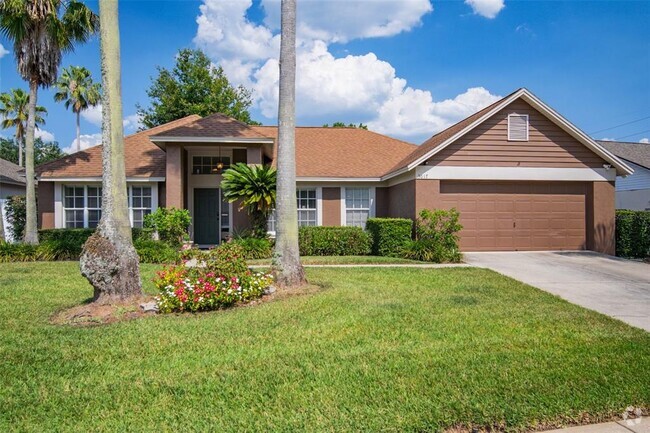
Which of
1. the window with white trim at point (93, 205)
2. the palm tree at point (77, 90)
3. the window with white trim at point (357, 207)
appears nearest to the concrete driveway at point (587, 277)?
the window with white trim at point (357, 207)

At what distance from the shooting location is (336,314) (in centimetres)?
634

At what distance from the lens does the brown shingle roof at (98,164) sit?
52.4 ft

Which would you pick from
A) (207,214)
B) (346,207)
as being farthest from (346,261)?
(207,214)

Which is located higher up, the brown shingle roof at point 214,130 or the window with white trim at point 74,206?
the brown shingle roof at point 214,130

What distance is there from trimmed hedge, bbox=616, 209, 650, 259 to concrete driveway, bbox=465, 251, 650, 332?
1430 millimetres

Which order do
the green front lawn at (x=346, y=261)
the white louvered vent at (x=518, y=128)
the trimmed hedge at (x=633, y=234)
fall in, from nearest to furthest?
1. the green front lawn at (x=346, y=261)
2. the trimmed hedge at (x=633, y=234)
3. the white louvered vent at (x=518, y=128)

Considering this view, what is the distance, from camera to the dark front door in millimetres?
17094

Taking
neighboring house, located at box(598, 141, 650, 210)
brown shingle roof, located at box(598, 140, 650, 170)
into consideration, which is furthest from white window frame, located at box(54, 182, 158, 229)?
brown shingle roof, located at box(598, 140, 650, 170)

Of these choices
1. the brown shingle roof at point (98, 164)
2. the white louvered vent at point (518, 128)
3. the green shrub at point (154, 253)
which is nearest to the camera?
the green shrub at point (154, 253)

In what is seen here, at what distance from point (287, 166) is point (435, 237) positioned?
6673 millimetres

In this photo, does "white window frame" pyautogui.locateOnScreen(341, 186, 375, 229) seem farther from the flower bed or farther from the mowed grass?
the mowed grass

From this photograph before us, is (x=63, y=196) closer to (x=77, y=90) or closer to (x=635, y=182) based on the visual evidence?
(x=77, y=90)

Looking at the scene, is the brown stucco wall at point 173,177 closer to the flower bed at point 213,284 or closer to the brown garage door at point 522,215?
the flower bed at point 213,284

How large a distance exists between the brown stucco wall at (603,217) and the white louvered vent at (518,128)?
119 inches
